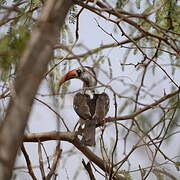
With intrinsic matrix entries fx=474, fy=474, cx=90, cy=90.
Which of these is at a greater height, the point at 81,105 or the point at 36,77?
the point at 81,105

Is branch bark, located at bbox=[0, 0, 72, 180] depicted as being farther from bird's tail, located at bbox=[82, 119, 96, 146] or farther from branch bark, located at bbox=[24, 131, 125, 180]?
bird's tail, located at bbox=[82, 119, 96, 146]

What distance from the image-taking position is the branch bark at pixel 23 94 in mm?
902

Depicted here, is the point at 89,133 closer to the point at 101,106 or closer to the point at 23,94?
the point at 101,106

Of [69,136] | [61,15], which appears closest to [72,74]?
[69,136]

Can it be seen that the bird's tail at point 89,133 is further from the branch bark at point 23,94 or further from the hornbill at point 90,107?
the branch bark at point 23,94

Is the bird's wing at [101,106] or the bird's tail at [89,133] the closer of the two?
the bird's tail at [89,133]

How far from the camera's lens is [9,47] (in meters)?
1.54

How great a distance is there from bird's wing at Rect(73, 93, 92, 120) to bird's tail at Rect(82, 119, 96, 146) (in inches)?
4.9

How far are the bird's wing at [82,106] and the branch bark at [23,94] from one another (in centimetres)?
433

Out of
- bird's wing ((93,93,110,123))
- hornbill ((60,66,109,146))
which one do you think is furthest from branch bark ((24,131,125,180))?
bird's wing ((93,93,110,123))

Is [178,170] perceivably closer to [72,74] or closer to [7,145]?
[7,145]

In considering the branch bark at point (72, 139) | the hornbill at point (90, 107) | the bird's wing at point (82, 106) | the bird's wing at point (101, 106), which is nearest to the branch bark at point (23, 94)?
the branch bark at point (72, 139)

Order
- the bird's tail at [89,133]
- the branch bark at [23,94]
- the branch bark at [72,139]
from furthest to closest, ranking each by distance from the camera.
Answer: the bird's tail at [89,133] < the branch bark at [72,139] < the branch bark at [23,94]

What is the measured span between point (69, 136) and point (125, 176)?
68cm
